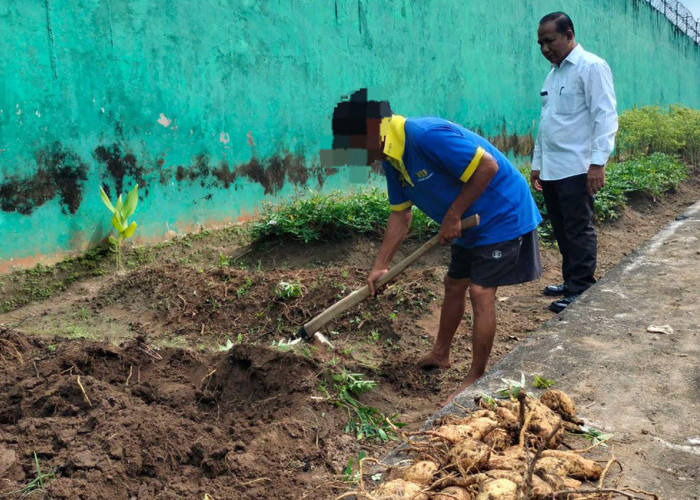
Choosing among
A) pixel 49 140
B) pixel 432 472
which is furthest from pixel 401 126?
pixel 49 140

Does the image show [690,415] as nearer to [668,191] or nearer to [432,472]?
[432,472]

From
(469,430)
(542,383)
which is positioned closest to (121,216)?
(542,383)

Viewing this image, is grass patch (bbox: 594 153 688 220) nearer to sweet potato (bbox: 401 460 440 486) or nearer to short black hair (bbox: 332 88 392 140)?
short black hair (bbox: 332 88 392 140)

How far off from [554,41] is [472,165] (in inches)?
83.6

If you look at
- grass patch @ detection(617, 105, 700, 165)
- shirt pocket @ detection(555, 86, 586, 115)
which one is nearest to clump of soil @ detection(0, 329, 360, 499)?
shirt pocket @ detection(555, 86, 586, 115)

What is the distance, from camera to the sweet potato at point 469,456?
7.04 feet

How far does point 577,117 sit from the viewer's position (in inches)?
193

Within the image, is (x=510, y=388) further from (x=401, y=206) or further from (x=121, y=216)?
(x=121, y=216)

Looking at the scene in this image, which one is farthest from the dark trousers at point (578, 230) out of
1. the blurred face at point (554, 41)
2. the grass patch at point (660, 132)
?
the grass patch at point (660, 132)

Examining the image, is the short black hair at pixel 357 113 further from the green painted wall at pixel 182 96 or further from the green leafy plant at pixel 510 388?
the green leafy plant at pixel 510 388

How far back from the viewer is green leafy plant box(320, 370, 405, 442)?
3234 mm

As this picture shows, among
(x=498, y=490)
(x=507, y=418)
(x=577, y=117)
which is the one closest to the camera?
(x=498, y=490)

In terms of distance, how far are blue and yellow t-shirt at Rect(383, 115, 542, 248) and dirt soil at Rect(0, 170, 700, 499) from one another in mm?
983

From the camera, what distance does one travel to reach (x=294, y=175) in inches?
293
